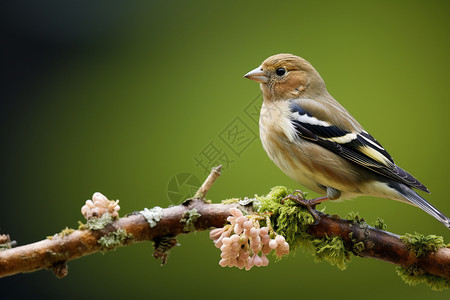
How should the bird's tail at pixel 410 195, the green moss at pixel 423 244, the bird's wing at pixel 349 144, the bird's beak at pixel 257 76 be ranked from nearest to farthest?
1. the green moss at pixel 423 244
2. the bird's tail at pixel 410 195
3. the bird's wing at pixel 349 144
4. the bird's beak at pixel 257 76

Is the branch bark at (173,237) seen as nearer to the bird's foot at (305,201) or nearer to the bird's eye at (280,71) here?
the bird's foot at (305,201)

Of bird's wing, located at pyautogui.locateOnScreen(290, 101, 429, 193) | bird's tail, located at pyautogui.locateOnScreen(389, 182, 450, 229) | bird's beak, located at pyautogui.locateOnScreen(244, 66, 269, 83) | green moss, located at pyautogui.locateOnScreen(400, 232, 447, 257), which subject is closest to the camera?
green moss, located at pyautogui.locateOnScreen(400, 232, 447, 257)

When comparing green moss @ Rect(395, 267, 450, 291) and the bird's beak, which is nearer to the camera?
green moss @ Rect(395, 267, 450, 291)

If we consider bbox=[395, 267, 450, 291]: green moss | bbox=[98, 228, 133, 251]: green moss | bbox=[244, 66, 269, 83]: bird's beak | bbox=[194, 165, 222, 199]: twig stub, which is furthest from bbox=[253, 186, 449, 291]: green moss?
bbox=[244, 66, 269, 83]: bird's beak

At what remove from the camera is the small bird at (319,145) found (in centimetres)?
227

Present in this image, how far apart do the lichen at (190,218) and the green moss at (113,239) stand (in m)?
0.24

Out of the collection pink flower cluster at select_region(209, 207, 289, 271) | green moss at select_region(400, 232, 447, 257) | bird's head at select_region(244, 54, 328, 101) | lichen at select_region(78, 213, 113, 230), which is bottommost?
green moss at select_region(400, 232, 447, 257)

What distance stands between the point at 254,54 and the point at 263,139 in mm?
1267

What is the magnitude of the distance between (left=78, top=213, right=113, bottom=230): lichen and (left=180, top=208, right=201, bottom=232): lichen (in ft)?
0.97

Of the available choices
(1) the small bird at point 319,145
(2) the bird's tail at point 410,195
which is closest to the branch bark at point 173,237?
(1) the small bird at point 319,145

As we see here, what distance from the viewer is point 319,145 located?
7.88 feet

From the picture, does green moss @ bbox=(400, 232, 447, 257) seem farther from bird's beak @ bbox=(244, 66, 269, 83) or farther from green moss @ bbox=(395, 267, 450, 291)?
bird's beak @ bbox=(244, 66, 269, 83)

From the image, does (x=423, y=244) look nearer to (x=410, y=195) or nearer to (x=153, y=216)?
(x=410, y=195)

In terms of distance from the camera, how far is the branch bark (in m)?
1.86
